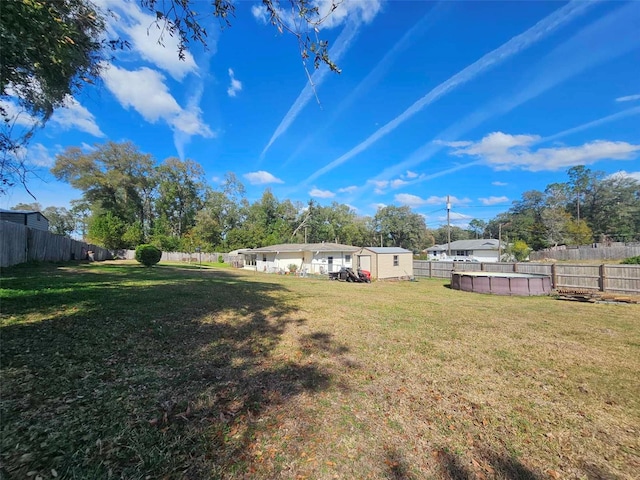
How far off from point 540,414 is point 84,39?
27.2 feet

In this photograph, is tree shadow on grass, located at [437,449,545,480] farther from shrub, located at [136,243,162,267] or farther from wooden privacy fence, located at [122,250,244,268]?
wooden privacy fence, located at [122,250,244,268]

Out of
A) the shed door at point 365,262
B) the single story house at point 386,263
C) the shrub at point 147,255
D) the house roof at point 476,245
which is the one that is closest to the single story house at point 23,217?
the shrub at point 147,255

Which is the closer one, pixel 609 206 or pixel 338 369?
pixel 338 369

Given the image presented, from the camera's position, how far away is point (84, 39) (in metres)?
4.25

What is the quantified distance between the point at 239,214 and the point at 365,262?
32827mm

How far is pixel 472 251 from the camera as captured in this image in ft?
155

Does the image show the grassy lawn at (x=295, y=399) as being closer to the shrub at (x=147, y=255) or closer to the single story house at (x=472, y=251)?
the shrub at (x=147, y=255)

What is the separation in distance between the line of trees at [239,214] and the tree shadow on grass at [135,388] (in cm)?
3454

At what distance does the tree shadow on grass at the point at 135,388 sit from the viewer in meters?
2.11

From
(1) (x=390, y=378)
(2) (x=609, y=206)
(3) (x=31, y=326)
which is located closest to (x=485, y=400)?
(1) (x=390, y=378)

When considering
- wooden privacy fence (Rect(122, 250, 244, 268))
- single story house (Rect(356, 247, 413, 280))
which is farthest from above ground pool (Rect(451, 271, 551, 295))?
wooden privacy fence (Rect(122, 250, 244, 268))

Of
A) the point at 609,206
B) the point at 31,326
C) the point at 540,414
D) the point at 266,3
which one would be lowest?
the point at 540,414

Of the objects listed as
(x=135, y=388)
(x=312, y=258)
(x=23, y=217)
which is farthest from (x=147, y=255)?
(x=135, y=388)

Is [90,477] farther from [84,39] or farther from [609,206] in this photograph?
[609,206]
